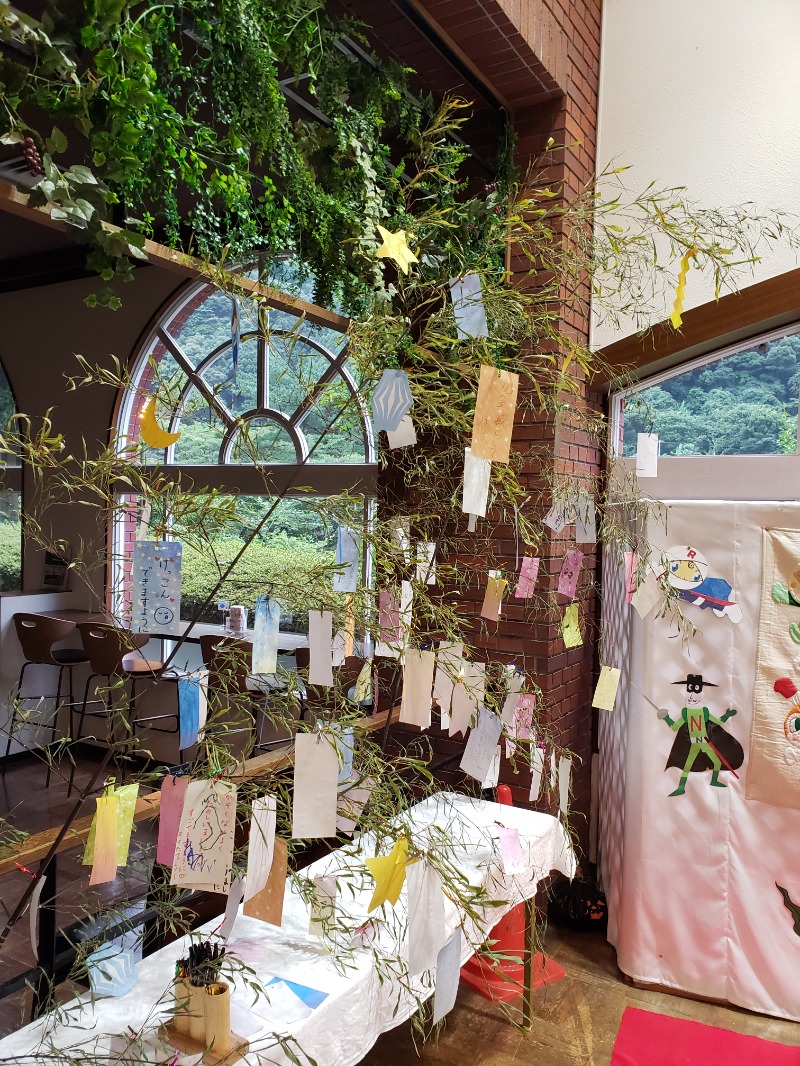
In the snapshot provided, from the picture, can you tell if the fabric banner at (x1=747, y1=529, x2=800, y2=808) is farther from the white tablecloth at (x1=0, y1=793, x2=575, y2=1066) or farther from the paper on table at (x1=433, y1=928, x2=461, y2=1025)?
the paper on table at (x1=433, y1=928, x2=461, y2=1025)

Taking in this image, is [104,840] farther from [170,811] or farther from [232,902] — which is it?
[232,902]

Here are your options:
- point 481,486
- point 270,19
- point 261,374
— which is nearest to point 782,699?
point 481,486

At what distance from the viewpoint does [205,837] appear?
1.65 metres

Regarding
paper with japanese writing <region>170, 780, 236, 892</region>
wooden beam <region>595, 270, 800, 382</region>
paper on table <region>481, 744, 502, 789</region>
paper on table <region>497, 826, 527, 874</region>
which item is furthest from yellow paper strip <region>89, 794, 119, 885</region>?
wooden beam <region>595, 270, 800, 382</region>

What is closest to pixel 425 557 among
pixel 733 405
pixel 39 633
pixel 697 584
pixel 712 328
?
pixel 697 584

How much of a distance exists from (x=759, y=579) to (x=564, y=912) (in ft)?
5.64

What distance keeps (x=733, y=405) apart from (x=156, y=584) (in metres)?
3.11

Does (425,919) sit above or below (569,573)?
below

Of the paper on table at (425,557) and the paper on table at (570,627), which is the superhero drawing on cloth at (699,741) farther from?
the paper on table at (425,557)

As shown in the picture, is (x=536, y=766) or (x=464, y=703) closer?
(x=464, y=703)

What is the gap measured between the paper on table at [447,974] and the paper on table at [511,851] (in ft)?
2.85

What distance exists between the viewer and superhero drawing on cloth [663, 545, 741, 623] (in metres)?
3.37

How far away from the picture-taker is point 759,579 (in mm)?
3342

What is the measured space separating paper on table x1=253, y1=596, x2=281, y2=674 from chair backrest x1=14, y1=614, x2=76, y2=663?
402cm
